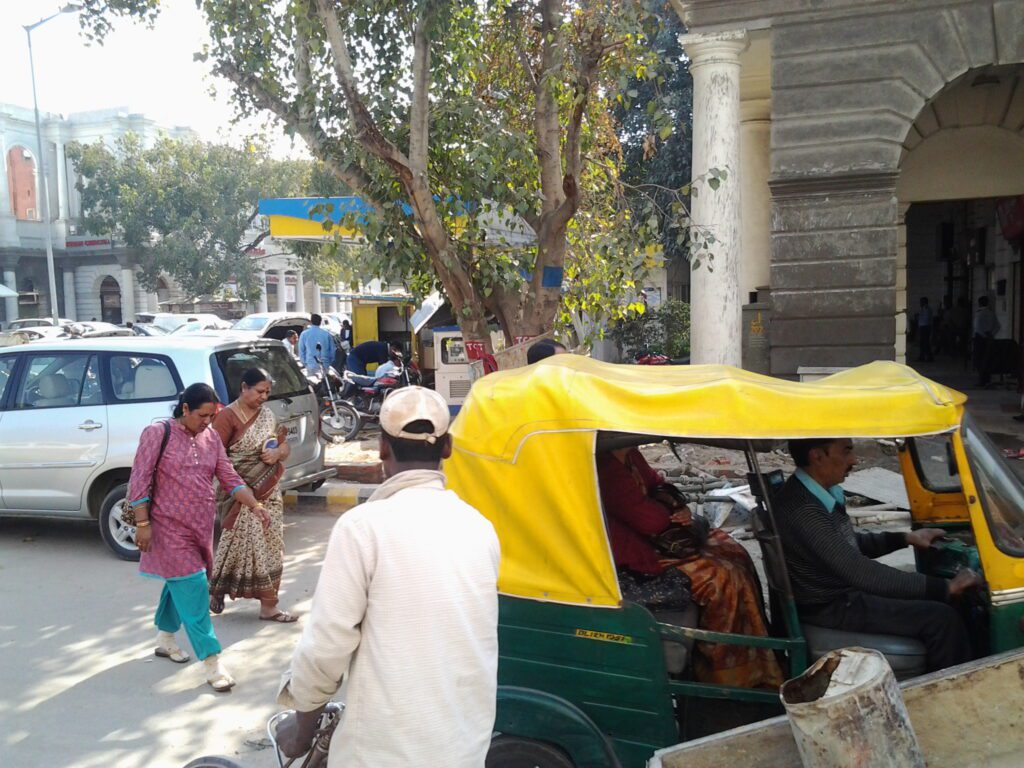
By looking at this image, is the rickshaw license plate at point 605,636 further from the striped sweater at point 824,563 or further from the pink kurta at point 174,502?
the pink kurta at point 174,502

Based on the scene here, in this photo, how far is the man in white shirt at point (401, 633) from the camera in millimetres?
2090

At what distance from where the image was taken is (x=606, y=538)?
311 centimetres

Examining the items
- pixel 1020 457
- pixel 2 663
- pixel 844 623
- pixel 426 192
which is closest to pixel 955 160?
pixel 1020 457

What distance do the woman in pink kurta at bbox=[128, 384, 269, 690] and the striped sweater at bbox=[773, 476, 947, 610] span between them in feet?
10.1

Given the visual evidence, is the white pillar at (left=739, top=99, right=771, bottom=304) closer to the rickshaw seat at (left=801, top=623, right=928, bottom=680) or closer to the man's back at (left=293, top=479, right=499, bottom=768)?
the rickshaw seat at (left=801, top=623, right=928, bottom=680)

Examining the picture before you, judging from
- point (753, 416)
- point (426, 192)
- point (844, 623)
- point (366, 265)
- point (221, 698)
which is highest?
point (426, 192)

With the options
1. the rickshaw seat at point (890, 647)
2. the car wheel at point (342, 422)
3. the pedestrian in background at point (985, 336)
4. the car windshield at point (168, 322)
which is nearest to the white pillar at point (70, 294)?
the car windshield at point (168, 322)

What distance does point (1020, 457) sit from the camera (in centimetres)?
923

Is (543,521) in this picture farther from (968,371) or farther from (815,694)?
(968,371)

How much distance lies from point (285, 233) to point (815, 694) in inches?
441

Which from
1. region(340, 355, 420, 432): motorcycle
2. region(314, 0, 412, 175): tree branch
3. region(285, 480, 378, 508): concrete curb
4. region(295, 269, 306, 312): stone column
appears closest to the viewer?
region(314, 0, 412, 175): tree branch

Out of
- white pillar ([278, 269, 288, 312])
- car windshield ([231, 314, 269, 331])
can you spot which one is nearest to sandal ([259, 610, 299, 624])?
car windshield ([231, 314, 269, 331])

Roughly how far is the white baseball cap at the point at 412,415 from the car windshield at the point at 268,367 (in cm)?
554

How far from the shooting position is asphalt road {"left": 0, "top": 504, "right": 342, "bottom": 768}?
4.30 metres
